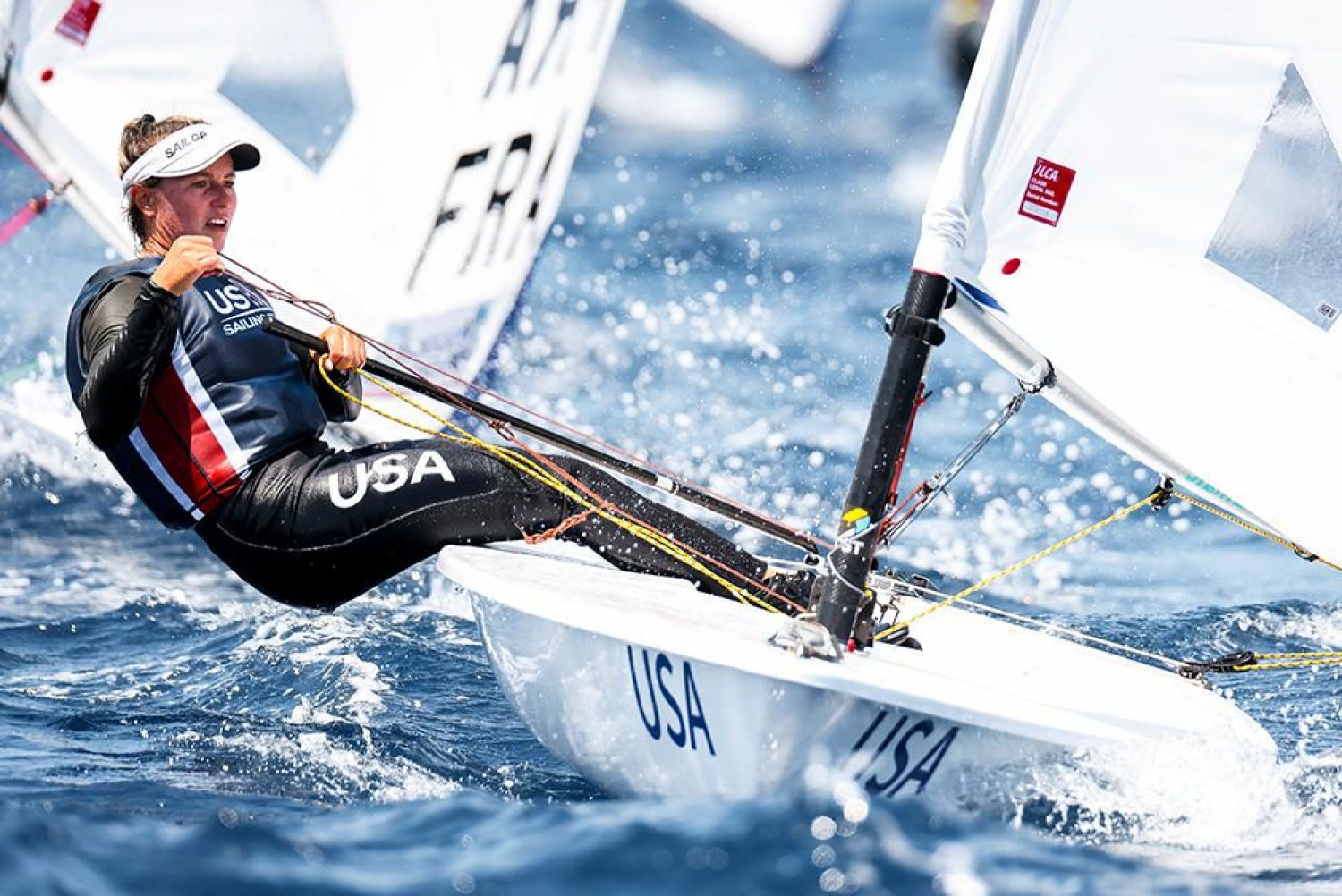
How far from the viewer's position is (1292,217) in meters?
2.33

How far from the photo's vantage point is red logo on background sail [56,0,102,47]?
3.69 m

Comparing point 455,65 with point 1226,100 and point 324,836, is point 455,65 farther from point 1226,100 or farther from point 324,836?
point 324,836

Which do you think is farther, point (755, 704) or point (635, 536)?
point (635, 536)

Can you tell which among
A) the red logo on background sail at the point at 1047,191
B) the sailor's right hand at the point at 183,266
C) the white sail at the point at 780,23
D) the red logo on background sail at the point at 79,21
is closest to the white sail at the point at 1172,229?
the red logo on background sail at the point at 1047,191

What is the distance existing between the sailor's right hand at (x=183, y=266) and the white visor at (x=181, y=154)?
0.28 metres

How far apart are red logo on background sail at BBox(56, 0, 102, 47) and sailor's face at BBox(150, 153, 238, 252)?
4.44ft

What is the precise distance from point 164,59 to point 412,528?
6.23 feet

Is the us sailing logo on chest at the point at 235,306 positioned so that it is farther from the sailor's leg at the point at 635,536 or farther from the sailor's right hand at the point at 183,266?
the sailor's leg at the point at 635,536

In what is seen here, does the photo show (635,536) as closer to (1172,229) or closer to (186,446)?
(186,446)

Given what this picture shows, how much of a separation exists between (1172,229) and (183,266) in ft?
4.65

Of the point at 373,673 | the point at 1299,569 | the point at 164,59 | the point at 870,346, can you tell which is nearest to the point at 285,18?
the point at 164,59

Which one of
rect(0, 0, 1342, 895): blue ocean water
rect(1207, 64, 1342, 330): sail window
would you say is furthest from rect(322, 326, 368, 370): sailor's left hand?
rect(1207, 64, 1342, 330): sail window

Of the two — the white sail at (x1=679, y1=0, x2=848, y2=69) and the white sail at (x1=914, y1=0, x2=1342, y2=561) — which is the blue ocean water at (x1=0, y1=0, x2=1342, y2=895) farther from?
the white sail at (x1=914, y1=0, x2=1342, y2=561)

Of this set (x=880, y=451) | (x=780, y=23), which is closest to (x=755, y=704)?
(x=880, y=451)
